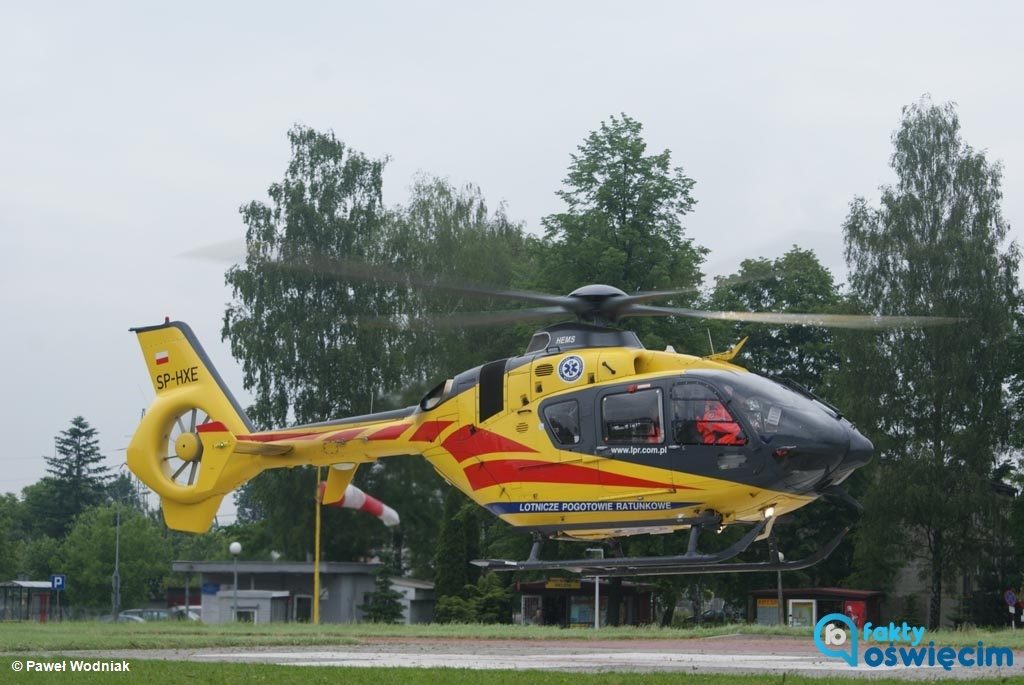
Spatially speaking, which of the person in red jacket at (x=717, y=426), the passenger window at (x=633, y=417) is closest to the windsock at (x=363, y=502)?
the passenger window at (x=633, y=417)

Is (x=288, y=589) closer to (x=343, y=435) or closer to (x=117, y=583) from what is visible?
(x=117, y=583)

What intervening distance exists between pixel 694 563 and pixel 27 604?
42.1 meters

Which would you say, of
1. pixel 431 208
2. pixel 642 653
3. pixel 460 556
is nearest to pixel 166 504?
pixel 642 653

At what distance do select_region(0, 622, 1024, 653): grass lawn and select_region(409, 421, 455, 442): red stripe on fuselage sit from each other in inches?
231

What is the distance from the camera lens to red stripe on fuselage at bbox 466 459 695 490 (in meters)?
20.3

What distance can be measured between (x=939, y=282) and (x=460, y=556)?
21114 millimetres

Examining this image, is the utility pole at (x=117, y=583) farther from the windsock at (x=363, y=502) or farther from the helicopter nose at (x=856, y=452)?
the helicopter nose at (x=856, y=452)

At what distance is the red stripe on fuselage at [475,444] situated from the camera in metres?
21.6

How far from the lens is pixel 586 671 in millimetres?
17812

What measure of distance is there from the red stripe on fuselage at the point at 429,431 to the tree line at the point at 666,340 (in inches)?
652

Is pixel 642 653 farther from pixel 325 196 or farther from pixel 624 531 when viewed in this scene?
pixel 325 196

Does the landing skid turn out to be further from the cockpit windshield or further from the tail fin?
the tail fin

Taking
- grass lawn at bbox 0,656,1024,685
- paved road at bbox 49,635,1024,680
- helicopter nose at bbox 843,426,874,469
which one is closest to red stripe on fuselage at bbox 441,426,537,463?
paved road at bbox 49,635,1024,680

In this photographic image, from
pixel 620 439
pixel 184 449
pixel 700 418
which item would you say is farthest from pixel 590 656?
pixel 184 449
